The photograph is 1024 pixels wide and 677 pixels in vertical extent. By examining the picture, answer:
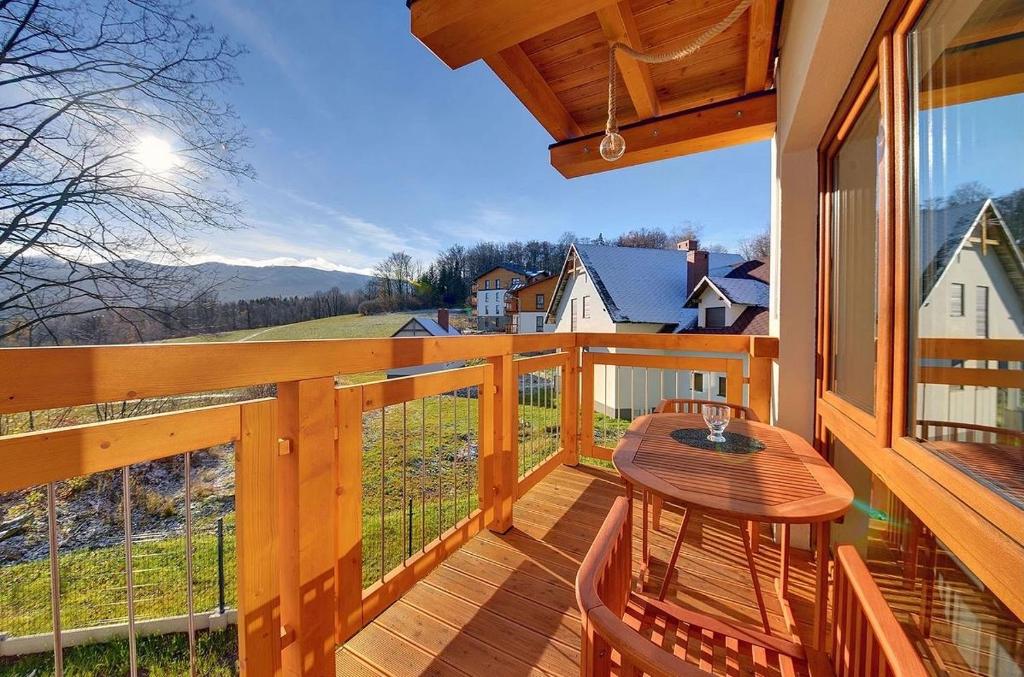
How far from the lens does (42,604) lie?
149cm

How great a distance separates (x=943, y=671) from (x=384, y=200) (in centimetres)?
1662

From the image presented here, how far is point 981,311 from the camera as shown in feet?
2.74

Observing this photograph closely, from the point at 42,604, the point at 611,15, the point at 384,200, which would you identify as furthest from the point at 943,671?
the point at 384,200

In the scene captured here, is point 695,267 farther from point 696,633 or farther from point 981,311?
point 696,633

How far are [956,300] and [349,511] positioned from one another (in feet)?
5.97

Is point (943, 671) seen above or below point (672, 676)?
below

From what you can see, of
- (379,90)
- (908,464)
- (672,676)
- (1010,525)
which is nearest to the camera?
(672,676)

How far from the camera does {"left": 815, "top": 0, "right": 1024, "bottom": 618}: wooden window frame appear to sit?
69cm

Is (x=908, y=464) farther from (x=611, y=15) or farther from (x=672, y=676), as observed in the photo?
(x=611, y=15)

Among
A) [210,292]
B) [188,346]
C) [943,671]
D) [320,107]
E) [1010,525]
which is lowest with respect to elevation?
[943,671]

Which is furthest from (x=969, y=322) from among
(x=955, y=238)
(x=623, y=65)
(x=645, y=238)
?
(x=645, y=238)

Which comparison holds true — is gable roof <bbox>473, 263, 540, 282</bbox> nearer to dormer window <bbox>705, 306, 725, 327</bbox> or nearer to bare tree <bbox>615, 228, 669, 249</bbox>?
bare tree <bbox>615, 228, 669, 249</bbox>

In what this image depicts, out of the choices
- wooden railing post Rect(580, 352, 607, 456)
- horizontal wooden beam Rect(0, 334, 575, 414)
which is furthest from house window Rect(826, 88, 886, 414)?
horizontal wooden beam Rect(0, 334, 575, 414)

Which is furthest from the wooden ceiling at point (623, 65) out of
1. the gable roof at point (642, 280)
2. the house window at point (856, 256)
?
the gable roof at point (642, 280)
